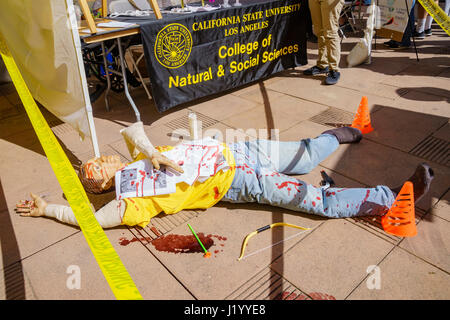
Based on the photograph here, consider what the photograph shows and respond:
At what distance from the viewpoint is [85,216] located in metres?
2.16

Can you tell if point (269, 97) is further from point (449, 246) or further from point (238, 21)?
point (449, 246)

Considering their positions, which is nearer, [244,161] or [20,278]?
[20,278]

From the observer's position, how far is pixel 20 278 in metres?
2.29

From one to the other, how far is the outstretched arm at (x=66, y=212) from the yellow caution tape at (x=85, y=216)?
0.62 ft

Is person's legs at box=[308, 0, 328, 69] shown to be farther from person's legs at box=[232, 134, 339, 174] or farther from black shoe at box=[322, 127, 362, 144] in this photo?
person's legs at box=[232, 134, 339, 174]

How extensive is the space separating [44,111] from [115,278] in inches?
173

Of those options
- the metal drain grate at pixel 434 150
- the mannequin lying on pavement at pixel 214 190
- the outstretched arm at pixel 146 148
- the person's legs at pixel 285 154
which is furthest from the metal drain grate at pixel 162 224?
the metal drain grate at pixel 434 150

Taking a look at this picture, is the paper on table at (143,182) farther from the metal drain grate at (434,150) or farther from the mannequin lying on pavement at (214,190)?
the metal drain grate at (434,150)

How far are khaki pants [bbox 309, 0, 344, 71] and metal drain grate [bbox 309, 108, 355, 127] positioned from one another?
1357 millimetres

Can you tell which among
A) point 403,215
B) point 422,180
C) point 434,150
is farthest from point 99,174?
point 434,150

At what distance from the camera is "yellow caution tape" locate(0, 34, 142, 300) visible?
63.2 inches

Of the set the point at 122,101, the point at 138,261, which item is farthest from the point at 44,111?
the point at 138,261

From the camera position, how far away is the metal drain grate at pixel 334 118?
13.4 feet

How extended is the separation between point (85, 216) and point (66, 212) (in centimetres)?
53
